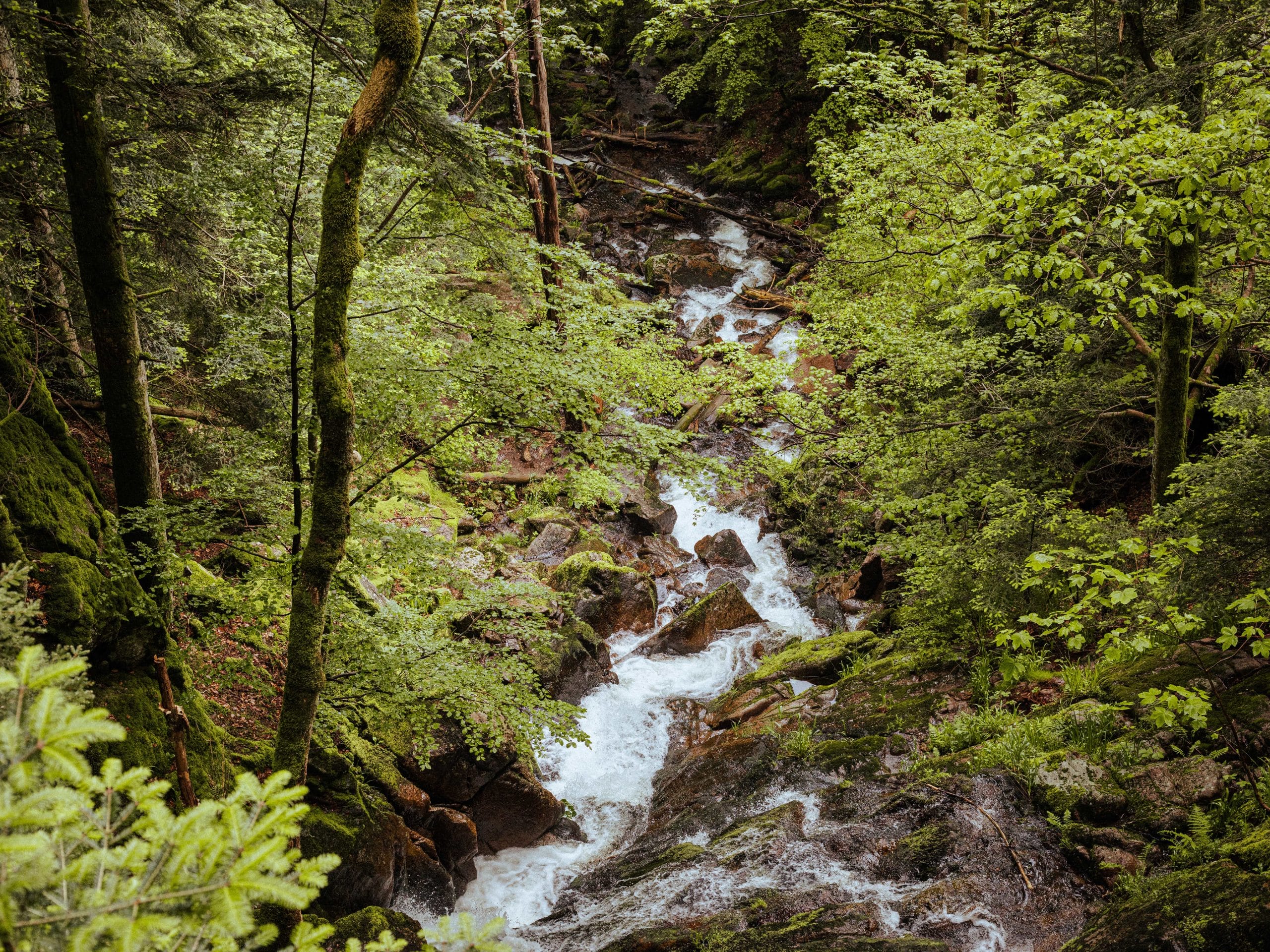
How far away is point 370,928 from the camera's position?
519 cm

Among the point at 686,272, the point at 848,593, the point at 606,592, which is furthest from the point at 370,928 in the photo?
the point at 686,272

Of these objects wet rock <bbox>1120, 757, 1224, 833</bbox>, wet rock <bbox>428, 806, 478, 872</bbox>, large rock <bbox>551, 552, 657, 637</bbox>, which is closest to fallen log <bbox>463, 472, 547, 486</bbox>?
large rock <bbox>551, 552, 657, 637</bbox>

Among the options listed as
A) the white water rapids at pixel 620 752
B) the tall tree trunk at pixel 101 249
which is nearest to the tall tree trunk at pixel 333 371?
the tall tree trunk at pixel 101 249

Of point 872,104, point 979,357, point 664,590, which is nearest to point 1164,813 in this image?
point 979,357

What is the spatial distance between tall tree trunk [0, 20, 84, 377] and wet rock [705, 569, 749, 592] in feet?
36.2

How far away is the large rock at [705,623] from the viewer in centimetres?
1242

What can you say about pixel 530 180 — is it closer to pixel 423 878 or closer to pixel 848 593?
pixel 848 593

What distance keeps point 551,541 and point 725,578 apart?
3874mm

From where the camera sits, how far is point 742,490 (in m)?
16.4

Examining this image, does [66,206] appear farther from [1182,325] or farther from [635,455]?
[1182,325]

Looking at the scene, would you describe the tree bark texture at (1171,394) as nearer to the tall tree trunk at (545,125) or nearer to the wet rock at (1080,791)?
the wet rock at (1080,791)

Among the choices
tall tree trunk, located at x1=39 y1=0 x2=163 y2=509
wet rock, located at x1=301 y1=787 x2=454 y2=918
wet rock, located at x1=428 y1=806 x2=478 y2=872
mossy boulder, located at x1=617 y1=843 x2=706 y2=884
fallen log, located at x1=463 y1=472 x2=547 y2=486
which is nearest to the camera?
tall tree trunk, located at x1=39 y1=0 x2=163 y2=509

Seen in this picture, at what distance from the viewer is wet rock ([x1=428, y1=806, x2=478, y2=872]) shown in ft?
24.6

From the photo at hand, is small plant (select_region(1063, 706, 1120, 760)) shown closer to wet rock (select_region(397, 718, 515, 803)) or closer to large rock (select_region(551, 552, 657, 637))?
wet rock (select_region(397, 718, 515, 803))
